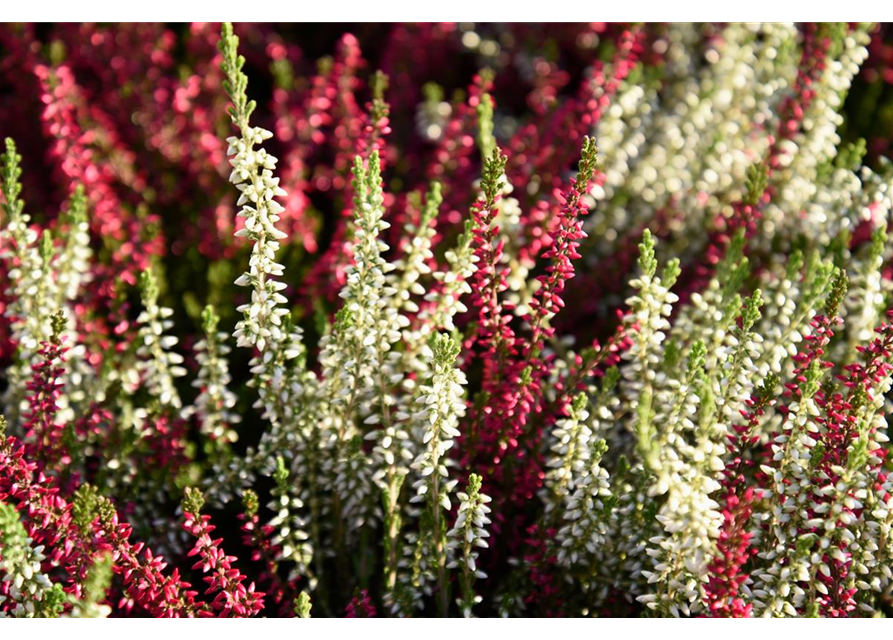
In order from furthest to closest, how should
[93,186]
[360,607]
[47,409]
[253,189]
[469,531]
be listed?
[93,186] < [47,409] < [360,607] < [469,531] < [253,189]

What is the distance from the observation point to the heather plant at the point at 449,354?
7.79ft

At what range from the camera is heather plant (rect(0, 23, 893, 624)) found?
2375 millimetres

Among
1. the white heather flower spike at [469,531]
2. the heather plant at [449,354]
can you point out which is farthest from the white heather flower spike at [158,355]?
the white heather flower spike at [469,531]

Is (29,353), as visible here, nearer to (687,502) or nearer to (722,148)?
(687,502)

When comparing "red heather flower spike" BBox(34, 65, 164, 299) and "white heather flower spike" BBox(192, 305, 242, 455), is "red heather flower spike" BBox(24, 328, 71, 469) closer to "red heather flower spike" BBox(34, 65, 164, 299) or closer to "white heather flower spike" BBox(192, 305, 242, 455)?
"white heather flower spike" BBox(192, 305, 242, 455)

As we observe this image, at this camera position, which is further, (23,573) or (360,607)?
(360,607)

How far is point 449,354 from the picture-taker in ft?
7.42

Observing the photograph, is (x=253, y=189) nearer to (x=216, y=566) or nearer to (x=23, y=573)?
(x=216, y=566)

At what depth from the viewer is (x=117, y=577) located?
8.98ft

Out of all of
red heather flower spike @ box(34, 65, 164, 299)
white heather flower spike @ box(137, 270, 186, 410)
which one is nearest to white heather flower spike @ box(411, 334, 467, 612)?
white heather flower spike @ box(137, 270, 186, 410)

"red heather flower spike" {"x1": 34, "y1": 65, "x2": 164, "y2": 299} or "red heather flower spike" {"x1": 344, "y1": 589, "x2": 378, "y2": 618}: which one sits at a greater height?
"red heather flower spike" {"x1": 34, "y1": 65, "x2": 164, "y2": 299}

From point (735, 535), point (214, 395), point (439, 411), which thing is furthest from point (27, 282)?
point (735, 535)

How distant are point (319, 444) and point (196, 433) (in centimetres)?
90

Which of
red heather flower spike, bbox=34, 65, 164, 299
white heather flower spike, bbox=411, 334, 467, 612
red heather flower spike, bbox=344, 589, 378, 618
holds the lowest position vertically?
red heather flower spike, bbox=344, 589, 378, 618
